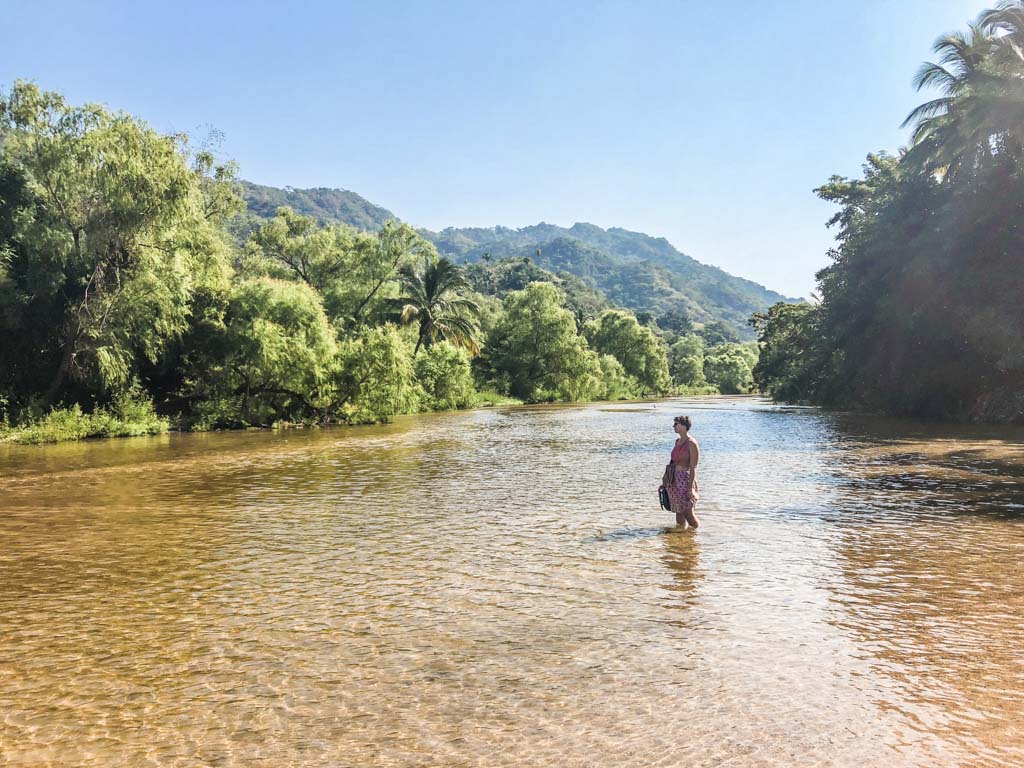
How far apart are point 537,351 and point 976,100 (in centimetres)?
4781

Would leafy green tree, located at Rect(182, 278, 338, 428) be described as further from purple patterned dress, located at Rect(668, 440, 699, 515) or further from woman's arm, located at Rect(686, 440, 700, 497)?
woman's arm, located at Rect(686, 440, 700, 497)

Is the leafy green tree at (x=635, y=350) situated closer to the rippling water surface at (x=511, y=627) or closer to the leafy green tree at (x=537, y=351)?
the leafy green tree at (x=537, y=351)

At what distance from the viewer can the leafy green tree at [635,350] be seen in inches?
3986

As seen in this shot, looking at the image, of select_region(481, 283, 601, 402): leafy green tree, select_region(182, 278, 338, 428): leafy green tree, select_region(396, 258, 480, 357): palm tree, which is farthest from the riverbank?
select_region(481, 283, 601, 402): leafy green tree

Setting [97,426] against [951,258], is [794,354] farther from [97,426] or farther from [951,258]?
[97,426]

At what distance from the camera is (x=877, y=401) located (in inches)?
1747

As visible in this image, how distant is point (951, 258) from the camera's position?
107 feet

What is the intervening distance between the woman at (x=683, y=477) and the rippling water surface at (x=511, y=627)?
323mm

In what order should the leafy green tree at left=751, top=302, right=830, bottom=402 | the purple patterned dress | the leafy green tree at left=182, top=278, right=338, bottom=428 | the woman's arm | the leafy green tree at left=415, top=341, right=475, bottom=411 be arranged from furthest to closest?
1. the leafy green tree at left=751, top=302, right=830, bottom=402
2. the leafy green tree at left=415, top=341, right=475, bottom=411
3. the leafy green tree at left=182, top=278, right=338, bottom=428
4. the purple patterned dress
5. the woman's arm

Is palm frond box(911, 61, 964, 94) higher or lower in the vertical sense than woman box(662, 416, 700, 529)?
higher

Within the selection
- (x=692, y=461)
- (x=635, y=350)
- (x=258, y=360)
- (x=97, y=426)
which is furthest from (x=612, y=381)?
(x=692, y=461)

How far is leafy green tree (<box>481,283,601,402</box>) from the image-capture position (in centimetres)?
7375

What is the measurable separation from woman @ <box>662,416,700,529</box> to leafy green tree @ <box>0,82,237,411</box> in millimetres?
24893

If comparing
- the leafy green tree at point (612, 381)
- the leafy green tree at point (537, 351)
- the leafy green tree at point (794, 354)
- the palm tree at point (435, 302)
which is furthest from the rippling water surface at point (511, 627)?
the leafy green tree at point (612, 381)
